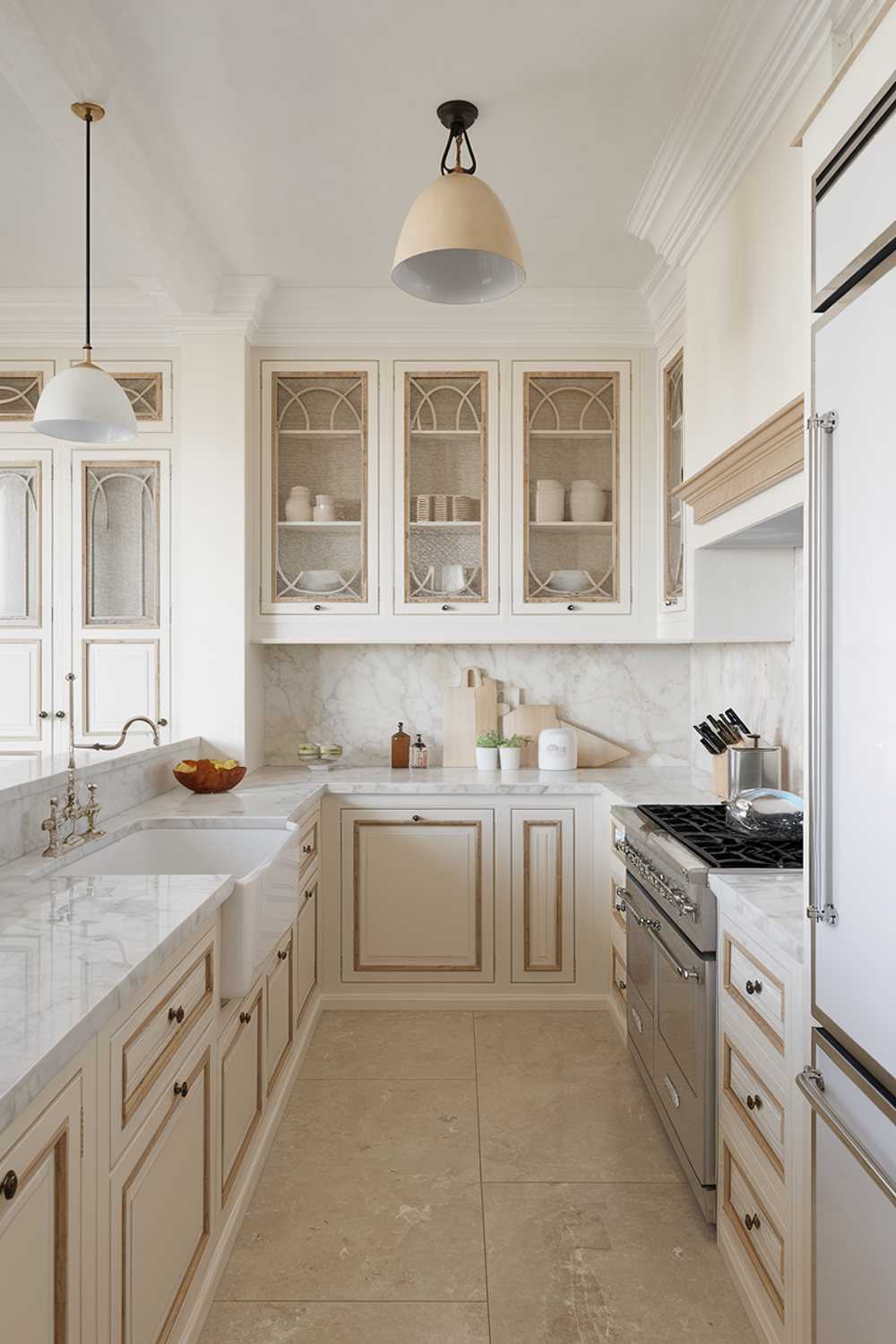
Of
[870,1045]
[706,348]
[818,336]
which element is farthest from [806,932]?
[706,348]

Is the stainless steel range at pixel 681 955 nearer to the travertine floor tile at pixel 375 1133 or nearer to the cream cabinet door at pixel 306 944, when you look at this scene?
the travertine floor tile at pixel 375 1133

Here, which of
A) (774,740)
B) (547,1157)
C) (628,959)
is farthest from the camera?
(774,740)

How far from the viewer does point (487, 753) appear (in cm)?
385

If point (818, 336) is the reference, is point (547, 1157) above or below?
below

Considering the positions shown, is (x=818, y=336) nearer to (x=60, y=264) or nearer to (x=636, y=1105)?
(x=636, y=1105)

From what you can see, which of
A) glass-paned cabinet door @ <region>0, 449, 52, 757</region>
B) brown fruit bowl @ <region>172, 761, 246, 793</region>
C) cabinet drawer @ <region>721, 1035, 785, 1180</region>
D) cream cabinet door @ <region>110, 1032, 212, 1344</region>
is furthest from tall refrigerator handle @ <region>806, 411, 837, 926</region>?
glass-paned cabinet door @ <region>0, 449, 52, 757</region>

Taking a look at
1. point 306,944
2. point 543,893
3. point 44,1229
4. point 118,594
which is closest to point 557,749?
point 543,893

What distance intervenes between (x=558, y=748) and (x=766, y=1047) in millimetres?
2149

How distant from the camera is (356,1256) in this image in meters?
2.04

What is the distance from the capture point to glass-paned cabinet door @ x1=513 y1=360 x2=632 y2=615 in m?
3.74

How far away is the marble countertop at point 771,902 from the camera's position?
1.60 metres

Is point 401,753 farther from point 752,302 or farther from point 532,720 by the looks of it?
point 752,302

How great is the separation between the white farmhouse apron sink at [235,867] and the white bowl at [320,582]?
127 cm

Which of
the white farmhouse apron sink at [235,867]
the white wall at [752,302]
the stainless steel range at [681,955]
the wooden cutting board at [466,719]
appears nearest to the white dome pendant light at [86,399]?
the white farmhouse apron sink at [235,867]
